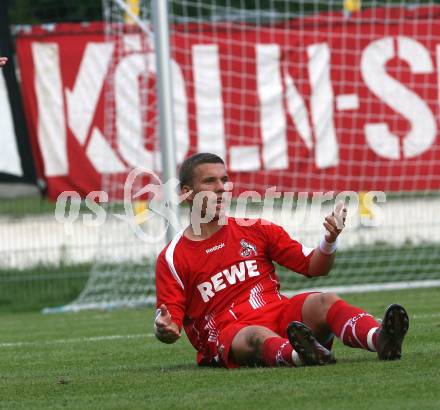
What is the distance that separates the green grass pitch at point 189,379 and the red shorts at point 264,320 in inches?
4.6

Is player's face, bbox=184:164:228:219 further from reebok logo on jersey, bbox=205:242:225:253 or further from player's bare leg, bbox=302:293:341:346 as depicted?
player's bare leg, bbox=302:293:341:346

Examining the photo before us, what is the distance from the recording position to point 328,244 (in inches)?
230

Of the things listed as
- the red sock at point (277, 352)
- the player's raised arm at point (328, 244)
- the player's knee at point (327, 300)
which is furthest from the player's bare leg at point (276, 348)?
the player's raised arm at point (328, 244)

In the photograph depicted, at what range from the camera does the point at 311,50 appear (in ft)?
44.7

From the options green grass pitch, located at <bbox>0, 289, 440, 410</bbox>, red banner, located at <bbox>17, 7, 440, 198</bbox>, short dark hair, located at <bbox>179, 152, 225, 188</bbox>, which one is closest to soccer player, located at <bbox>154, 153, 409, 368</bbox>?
short dark hair, located at <bbox>179, 152, 225, 188</bbox>

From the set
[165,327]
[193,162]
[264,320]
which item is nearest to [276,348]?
[264,320]

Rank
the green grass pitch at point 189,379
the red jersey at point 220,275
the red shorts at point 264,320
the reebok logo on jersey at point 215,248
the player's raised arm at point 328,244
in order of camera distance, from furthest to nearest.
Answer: the reebok logo on jersey at point 215,248 → the red jersey at point 220,275 → the red shorts at point 264,320 → the player's raised arm at point 328,244 → the green grass pitch at point 189,379

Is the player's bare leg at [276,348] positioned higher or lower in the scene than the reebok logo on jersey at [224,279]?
lower

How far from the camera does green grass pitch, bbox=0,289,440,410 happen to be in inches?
179

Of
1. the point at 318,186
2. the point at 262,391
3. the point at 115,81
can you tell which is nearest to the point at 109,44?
the point at 115,81

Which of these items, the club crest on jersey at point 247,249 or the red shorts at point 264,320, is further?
the club crest on jersey at point 247,249

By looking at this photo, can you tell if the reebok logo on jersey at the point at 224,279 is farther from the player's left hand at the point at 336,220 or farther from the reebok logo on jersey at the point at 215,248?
the player's left hand at the point at 336,220

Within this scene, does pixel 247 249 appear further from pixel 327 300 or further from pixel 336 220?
pixel 336 220

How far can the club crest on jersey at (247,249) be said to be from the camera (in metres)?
6.15
